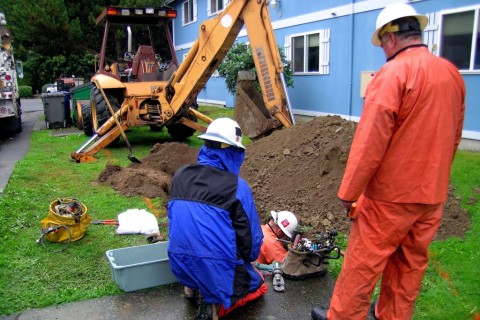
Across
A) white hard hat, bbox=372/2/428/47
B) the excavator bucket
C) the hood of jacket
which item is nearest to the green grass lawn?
the hood of jacket

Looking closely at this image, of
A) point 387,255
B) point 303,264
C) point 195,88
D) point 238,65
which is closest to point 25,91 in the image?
point 238,65

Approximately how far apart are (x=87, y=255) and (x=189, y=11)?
19529 millimetres

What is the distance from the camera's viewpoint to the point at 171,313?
339cm

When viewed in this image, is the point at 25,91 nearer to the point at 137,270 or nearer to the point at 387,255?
the point at 137,270

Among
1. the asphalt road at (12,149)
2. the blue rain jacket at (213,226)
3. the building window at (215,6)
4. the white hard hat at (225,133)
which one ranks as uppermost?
the building window at (215,6)

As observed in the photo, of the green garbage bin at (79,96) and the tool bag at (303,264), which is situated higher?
the green garbage bin at (79,96)

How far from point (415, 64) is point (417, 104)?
24 centimetres

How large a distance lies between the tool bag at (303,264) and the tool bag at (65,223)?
2184 mm

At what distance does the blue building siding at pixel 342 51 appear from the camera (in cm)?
831

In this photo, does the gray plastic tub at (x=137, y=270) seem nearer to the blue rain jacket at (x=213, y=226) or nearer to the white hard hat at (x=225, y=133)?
the blue rain jacket at (x=213, y=226)

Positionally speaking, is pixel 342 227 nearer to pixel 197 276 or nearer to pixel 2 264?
pixel 197 276

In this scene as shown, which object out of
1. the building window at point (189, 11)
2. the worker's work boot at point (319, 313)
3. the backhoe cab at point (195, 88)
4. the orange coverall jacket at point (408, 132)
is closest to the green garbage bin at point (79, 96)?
the backhoe cab at point (195, 88)

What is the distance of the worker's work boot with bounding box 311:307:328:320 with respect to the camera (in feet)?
10.4

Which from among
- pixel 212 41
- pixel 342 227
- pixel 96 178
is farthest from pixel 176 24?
pixel 342 227
